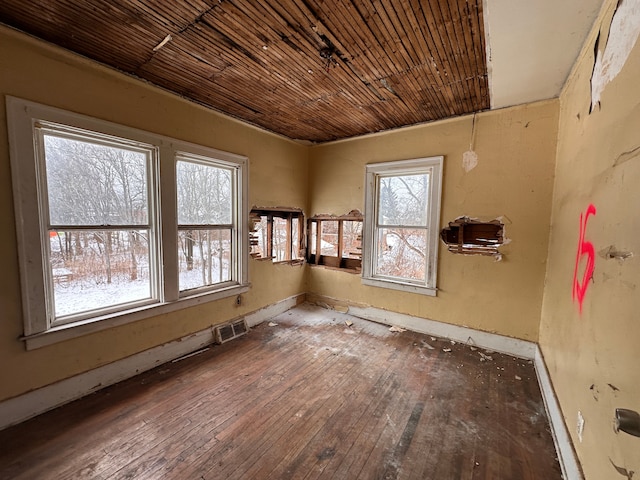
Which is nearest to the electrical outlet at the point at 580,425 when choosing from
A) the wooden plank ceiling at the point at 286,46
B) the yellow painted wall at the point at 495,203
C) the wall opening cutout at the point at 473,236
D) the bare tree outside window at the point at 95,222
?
the yellow painted wall at the point at 495,203

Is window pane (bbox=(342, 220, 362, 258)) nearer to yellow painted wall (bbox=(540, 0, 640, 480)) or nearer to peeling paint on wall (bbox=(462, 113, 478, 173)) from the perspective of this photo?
peeling paint on wall (bbox=(462, 113, 478, 173))

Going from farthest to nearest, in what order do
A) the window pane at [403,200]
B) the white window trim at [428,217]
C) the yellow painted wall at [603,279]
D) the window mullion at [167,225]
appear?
→ the window pane at [403,200] < the white window trim at [428,217] < the window mullion at [167,225] < the yellow painted wall at [603,279]

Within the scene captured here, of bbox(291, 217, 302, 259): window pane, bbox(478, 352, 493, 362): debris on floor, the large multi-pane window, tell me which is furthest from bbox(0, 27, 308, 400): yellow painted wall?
bbox(478, 352, 493, 362): debris on floor

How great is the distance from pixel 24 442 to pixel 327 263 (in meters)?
3.40

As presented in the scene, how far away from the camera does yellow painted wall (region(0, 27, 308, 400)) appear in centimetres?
171

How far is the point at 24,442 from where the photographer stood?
164 cm

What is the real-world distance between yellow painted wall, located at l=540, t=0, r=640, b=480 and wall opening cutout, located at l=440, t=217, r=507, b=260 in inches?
31.3

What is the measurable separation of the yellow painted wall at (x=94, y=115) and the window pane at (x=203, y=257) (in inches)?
11.5

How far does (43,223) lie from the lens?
1.87 m

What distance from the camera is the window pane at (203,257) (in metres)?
2.75

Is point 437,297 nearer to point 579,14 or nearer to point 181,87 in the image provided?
point 579,14

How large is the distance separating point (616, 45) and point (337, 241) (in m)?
3.25

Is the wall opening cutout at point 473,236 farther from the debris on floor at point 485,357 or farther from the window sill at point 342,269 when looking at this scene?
the window sill at point 342,269

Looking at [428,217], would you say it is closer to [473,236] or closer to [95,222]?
[473,236]
